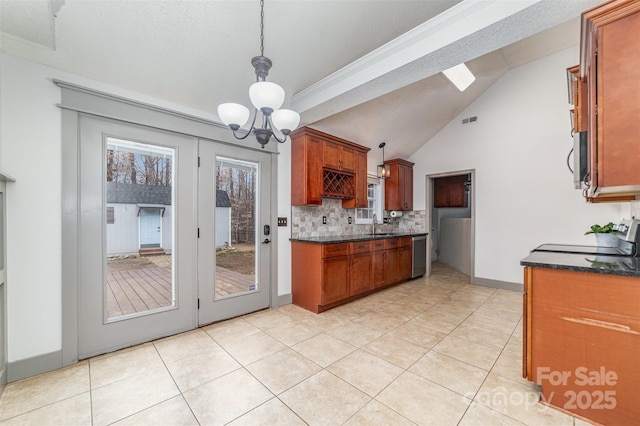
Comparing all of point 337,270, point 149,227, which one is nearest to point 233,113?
point 149,227

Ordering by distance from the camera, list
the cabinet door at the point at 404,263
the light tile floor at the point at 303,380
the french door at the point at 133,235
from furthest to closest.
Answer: the cabinet door at the point at 404,263, the french door at the point at 133,235, the light tile floor at the point at 303,380

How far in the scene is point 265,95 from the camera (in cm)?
138

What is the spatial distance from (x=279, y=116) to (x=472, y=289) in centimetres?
437

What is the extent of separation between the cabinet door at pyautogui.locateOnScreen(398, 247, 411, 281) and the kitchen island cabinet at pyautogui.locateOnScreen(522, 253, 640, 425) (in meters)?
2.72

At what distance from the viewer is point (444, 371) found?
1.93 metres

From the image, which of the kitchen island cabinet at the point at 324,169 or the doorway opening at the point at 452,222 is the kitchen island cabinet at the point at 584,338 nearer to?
the kitchen island cabinet at the point at 324,169

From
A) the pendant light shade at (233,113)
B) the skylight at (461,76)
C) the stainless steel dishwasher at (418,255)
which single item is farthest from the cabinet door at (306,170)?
the stainless steel dishwasher at (418,255)

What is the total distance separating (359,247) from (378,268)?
630 mm

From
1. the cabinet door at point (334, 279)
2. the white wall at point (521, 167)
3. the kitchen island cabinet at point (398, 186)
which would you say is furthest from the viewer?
the kitchen island cabinet at point (398, 186)

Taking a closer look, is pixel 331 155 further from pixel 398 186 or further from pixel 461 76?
pixel 461 76

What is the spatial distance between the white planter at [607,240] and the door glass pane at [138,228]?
4.56 metres

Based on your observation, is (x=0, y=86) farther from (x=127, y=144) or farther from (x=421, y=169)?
(x=421, y=169)

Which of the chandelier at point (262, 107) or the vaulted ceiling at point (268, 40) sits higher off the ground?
the vaulted ceiling at point (268, 40)

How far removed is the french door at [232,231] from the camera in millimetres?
2787
